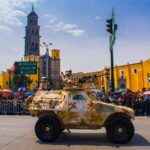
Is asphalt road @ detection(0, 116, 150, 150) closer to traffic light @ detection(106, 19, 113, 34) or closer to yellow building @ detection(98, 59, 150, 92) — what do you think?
traffic light @ detection(106, 19, 113, 34)

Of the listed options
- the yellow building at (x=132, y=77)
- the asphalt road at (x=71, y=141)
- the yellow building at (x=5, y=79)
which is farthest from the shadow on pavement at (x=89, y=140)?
the yellow building at (x=5, y=79)

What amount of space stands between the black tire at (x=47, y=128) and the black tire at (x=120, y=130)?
1.80 m

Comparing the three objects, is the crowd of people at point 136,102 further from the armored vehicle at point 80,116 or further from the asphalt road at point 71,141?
the armored vehicle at point 80,116

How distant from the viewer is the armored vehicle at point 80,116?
14133mm

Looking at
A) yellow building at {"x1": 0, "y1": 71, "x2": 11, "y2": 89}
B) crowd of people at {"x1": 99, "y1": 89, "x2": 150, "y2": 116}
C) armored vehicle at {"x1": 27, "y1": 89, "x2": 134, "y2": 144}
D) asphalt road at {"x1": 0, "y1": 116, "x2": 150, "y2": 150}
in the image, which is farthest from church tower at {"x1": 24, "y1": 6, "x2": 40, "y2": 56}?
armored vehicle at {"x1": 27, "y1": 89, "x2": 134, "y2": 144}

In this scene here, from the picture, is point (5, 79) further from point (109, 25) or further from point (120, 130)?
point (120, 130)

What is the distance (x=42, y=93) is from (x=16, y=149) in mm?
3303

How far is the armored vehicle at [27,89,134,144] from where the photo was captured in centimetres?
1413

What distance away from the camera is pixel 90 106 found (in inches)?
568

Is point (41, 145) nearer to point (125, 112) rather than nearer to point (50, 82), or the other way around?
point (125, 112)

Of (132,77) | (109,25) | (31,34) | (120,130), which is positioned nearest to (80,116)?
(120,130)

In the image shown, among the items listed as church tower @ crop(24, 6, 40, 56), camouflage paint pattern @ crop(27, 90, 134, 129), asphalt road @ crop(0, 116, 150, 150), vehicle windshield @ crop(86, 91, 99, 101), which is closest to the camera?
asphalt road @ crop(0, 116, 150, 150)

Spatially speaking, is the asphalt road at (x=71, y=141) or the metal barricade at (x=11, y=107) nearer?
the asphalt road at (x=71, y=141)

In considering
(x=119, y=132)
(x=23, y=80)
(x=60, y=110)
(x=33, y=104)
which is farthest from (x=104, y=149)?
(x=23, y=80)
